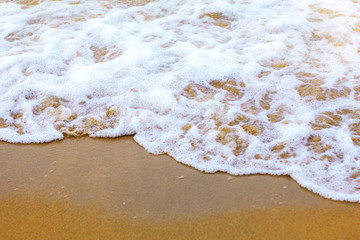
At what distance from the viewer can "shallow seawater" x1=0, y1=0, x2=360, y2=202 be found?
252 centimetres

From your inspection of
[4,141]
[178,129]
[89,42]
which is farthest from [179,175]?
[89,42]

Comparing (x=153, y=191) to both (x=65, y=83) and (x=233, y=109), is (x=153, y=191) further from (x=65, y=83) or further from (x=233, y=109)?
(x=65, y=83)

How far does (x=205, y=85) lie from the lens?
3.31 meters

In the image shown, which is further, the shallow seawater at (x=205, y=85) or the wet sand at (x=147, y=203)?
the shallow seawater at (x=205, y=85)

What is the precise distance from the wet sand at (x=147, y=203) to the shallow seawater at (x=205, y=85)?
6.0 inches

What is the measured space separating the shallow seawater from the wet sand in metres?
0.15

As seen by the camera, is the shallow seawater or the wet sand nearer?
the wet sand

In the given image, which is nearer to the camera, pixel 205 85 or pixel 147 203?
pixel 147 203

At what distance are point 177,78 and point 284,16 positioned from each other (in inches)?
92.2

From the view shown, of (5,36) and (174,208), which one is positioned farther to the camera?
(5,36)

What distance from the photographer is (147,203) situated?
210 cm

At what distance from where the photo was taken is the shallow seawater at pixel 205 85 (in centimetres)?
252

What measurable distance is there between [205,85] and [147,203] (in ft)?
5.14

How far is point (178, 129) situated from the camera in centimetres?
277
